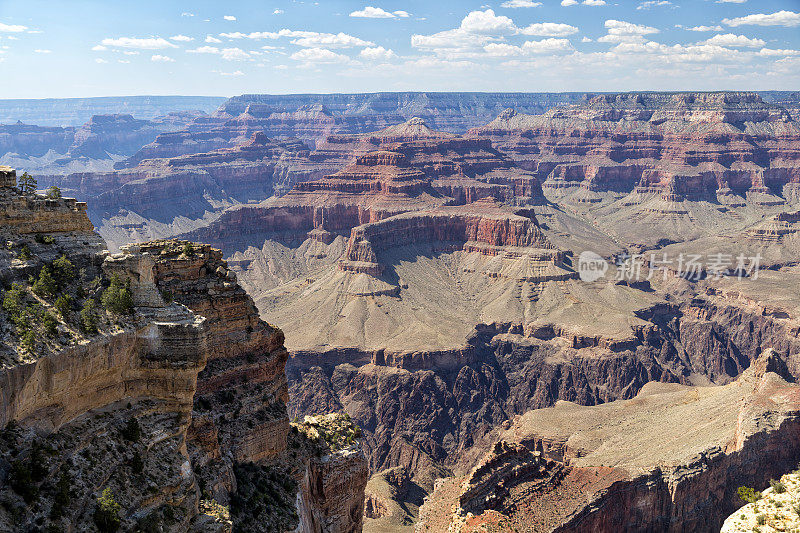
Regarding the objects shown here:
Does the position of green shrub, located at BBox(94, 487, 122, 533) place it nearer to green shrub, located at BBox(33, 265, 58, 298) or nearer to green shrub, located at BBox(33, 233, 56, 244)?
green shrub, located at BBox(33, 265, 58, 298)

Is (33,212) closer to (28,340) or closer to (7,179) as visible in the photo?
(7,179)

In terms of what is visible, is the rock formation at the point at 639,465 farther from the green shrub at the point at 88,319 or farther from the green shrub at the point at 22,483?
the green shrub at the point at 22,483

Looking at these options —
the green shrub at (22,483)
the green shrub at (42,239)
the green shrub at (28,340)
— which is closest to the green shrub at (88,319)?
the green shrub at (28,340)

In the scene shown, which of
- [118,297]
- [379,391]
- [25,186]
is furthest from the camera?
[379,391]

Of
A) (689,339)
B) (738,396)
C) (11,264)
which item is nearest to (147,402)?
(11,264)

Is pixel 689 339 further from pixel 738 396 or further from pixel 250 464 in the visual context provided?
pixel 250 464

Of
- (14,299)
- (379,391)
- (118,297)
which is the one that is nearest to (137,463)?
(118,297)

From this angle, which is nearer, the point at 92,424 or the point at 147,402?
the point at 92,424
